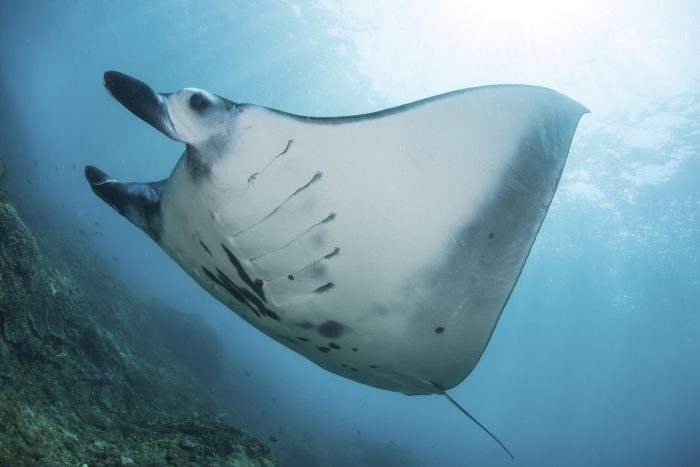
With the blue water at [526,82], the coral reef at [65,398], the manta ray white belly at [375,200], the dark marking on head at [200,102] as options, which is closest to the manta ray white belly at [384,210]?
the manta ray white belly at [375,200]

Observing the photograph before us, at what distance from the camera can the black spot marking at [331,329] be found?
2.10 metres

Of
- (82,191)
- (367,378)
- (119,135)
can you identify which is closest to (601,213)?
(367,378)

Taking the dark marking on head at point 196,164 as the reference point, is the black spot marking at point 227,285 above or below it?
below

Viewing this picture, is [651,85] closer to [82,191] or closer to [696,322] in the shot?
[696,322]

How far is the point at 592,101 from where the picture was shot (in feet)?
46.7

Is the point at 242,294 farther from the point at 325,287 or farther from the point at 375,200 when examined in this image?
the point at 375,200

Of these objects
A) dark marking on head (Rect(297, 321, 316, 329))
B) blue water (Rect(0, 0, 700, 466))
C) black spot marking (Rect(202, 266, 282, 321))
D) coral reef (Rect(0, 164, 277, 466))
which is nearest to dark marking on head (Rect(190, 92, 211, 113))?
black spot marking (Rect(202, 266, 282, 321))

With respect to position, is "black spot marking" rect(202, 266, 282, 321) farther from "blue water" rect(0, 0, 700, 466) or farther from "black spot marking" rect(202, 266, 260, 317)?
"blue water" rect(0, 0, 700, 466)

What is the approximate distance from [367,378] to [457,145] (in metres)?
1.99

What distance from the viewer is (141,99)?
1.49 m

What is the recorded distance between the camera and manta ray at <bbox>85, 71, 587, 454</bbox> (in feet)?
4.94

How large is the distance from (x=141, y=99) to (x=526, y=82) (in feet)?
54.3

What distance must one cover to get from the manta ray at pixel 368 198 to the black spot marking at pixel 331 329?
4cm

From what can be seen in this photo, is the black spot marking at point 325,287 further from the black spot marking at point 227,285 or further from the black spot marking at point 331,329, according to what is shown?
the black spot marking at point 227,285
